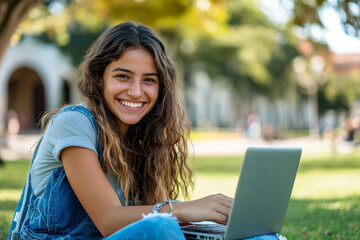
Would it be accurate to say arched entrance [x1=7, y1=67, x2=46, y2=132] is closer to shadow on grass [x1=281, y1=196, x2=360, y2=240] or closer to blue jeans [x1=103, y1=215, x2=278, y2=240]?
shadow on grass [x1=281, y1=196, x2=360, y2=240]

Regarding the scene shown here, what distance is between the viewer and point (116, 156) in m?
2.58

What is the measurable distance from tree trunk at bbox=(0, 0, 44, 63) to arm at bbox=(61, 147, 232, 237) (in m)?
6.26

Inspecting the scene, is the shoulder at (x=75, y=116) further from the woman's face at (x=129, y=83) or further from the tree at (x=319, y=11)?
the tree at (x=319, y=11)

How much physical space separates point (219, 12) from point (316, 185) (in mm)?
5408

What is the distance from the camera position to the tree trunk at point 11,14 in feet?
26.1

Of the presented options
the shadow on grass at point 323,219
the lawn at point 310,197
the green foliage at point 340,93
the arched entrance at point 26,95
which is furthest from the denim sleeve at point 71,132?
the green foliage at point 340,93

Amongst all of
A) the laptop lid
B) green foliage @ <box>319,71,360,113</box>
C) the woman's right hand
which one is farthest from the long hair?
green foliage @ <box>319,71,360,113</box>

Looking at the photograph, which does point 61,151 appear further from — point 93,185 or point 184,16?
point 184,16

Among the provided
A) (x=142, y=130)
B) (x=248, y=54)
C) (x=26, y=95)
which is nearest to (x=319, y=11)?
(x=142, y=130)

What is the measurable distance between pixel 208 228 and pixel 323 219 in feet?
10.6

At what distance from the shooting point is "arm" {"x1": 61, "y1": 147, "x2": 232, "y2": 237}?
7.39 feet

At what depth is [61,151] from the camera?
7.75 feet

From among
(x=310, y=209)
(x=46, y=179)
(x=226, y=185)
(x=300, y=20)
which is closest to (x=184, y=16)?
(x=300, y=20)

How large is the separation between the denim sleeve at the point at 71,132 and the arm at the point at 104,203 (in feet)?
0.11
